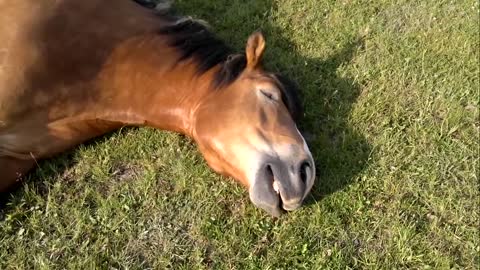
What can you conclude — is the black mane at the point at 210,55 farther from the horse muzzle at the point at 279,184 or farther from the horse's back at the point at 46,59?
the horse muzzle at the point at 279,184

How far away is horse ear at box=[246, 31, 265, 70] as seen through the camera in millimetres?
3508

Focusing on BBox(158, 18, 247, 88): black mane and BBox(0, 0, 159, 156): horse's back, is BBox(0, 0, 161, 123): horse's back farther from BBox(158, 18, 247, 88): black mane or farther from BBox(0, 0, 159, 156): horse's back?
BBox(158, 18, 247, 88): black mane

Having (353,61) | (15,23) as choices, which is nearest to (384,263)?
(353,61)

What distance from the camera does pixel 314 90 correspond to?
4.35 meters

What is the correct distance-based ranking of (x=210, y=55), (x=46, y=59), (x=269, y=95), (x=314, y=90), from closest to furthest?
(x=269, y=95) → (x=46, y=59) → (x=210, y=55) → (x=314, y=90)

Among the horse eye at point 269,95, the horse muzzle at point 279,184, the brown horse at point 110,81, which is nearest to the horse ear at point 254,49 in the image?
the brown horse at point 110,81

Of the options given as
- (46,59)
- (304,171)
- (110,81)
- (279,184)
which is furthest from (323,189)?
(46,59)

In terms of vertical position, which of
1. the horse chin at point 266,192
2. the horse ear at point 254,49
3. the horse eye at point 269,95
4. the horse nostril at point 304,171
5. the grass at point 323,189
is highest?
the horse ear at point 254,49

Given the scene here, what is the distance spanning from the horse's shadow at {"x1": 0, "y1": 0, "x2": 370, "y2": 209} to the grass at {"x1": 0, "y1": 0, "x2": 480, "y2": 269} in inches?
0.4

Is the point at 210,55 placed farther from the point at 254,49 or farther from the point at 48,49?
the point at 48,49

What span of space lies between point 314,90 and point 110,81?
57.6 inches

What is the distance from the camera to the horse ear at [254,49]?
3.51 m

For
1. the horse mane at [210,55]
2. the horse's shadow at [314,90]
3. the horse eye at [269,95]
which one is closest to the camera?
the horse eye at [269,95]

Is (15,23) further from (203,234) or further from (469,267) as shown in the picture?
(469,267)
